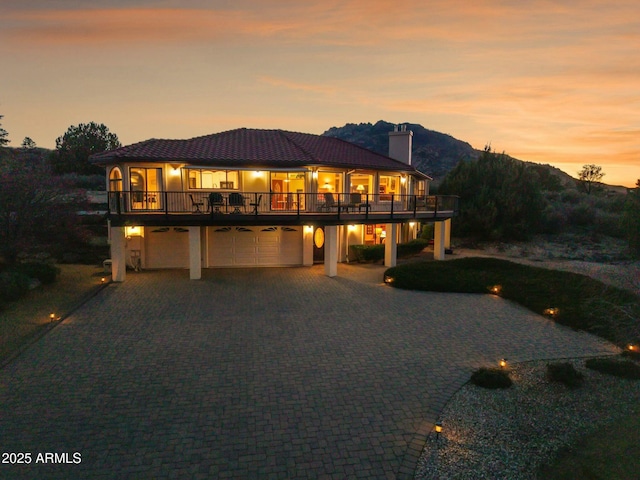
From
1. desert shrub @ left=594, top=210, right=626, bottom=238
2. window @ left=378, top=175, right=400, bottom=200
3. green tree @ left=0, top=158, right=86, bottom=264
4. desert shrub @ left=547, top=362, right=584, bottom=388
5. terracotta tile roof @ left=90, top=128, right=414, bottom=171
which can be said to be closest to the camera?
desert shrub @ left=547, top=362, right=584, bottom=388

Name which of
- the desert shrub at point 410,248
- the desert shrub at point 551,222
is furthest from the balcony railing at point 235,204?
the desert shrub at point 551,222

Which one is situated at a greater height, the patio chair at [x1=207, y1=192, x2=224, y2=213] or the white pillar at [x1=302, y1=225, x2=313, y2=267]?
the patio chair at [x1=207, y1=192, x2=224, y2=213]

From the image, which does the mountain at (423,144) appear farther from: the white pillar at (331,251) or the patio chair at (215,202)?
the patio chair at (215,202)

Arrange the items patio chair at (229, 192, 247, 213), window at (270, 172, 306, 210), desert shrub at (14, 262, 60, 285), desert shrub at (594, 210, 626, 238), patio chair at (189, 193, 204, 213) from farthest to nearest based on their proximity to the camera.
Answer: desert shrub at (594, 210, 626, 238) < window at (270, 172, 306, 210) < patio chair at (229, 192, 247, 213) < patio chair at (189, 193, 204, 213) < desert shrub at (14, 262, 60, 285)

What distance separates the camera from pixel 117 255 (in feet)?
59.4

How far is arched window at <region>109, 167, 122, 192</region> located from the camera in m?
20.5

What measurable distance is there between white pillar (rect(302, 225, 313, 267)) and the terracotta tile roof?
3.83 m

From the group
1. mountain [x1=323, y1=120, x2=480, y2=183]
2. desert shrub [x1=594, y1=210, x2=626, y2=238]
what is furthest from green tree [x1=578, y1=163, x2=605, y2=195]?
mountain [x1=323, y1=120, x2=480, y2=183]

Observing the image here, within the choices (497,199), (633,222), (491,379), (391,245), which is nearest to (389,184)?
(391,245)

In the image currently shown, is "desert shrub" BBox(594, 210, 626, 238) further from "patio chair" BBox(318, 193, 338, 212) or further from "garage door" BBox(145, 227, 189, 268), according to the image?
"garage door" BBox(145, 227, 189, 268)

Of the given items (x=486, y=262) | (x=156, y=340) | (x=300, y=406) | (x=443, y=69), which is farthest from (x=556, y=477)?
(x=443, y=69)

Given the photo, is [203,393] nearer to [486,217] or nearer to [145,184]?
[145,184]

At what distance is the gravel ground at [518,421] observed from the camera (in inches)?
243

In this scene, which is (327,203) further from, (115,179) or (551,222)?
(551,222)
